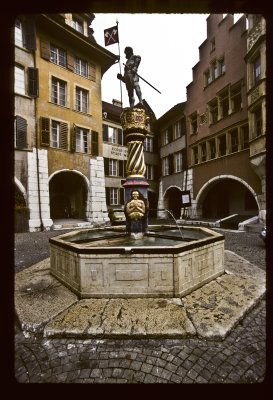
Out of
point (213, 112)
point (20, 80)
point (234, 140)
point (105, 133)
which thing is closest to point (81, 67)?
point (20, 80)

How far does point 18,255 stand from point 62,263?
171 inches

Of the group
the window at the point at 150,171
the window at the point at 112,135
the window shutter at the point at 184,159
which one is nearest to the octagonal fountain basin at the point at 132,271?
the window shutter at the point at 184,159

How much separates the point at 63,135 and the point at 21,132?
9.98 feet

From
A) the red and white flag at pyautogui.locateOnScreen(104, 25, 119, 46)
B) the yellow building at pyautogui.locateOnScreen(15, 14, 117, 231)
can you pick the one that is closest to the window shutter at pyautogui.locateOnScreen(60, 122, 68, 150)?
the yellow building at pyautogui.locateOnScreen(15, 14, 117, 231)

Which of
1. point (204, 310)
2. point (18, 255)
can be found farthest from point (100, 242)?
point (18, 255)

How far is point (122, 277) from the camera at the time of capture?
391cm

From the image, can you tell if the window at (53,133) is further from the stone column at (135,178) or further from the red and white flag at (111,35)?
the stone column at (135,178)

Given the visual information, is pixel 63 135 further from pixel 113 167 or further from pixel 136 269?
pixel 136 269

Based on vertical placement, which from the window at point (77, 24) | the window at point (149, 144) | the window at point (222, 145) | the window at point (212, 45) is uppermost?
the window at point (77, 24)

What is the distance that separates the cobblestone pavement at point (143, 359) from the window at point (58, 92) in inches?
694

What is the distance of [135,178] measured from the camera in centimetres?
622

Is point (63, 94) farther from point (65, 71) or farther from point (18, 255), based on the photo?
point (18, 255)

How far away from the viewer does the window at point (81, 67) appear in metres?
18.9
